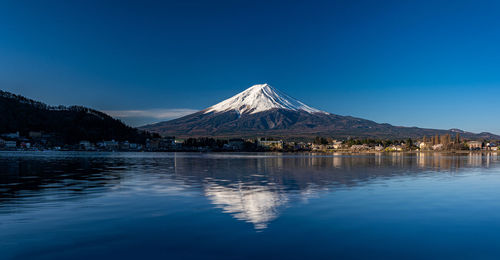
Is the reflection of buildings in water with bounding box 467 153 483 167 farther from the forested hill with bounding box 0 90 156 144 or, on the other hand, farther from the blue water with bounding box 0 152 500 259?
the forested hill with bounding box 0 90 156 144

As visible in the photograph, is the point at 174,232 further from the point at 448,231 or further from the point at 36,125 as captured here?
the point at 36,125

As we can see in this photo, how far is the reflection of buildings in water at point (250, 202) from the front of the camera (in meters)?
12.1

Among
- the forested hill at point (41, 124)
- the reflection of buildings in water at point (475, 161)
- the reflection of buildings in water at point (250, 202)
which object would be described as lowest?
the reflection of buildings in water at point (475, 161)

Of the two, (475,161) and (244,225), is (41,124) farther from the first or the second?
(244,225)

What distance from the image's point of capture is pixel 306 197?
16984 mm

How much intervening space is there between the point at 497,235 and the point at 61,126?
8298 inches

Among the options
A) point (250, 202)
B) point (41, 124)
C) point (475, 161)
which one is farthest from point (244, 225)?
point (41, 124)

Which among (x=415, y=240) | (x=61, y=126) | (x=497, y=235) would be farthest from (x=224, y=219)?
(x=61, y=126)

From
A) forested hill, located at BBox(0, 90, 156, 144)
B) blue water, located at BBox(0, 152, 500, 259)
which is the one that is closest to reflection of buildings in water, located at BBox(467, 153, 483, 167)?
blue water, located at BBox(0, 152, 500, 259)

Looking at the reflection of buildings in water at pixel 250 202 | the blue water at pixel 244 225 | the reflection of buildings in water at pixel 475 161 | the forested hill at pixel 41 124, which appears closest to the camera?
the blue water at pixel 244 225

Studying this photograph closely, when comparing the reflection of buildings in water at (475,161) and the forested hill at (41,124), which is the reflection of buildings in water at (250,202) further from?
the forested hill at (41,124)

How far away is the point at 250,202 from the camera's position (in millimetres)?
15180

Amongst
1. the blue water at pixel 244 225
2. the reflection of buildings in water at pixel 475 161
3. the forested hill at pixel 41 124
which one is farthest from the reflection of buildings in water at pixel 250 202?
the forested hill at pixel 41 124

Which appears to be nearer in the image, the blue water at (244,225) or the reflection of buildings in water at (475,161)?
the blue water at (244,225)
